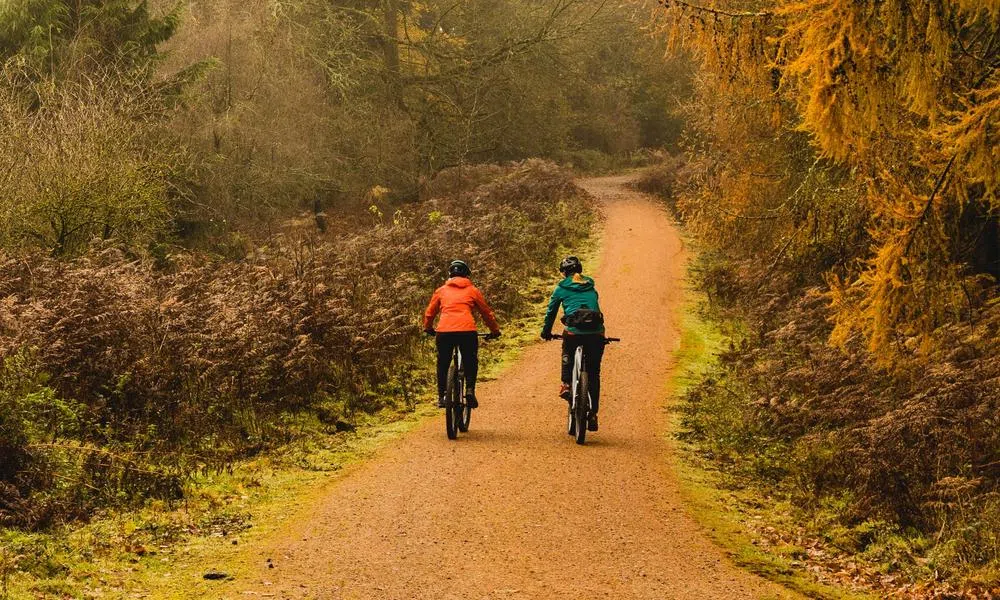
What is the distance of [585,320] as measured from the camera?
10.7m

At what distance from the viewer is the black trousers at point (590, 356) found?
1076 centimetres

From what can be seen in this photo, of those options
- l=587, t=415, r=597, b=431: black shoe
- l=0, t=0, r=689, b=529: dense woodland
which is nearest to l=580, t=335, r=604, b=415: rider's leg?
l=587, t=415, r=597, b=431: black shoe

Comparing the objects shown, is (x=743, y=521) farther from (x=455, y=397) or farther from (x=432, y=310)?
(x=432, y=310)

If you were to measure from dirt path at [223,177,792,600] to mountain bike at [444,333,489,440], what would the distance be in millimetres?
194

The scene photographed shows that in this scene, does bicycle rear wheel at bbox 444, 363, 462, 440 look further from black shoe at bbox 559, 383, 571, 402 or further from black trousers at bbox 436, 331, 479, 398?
black shoe at bbox 559, 383, 571, 402

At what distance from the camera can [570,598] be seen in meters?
6.44

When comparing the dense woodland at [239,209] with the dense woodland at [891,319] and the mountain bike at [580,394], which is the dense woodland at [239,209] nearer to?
the mountain bike at [580,394]

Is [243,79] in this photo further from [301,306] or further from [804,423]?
[804,423]

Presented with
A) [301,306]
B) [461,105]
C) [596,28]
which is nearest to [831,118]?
[301,306]

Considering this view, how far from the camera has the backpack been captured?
10.7m

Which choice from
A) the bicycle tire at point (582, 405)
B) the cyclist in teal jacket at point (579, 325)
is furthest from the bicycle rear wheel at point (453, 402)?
the bicycle tire at point (582, 405)

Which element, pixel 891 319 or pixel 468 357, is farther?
pixel 468 357

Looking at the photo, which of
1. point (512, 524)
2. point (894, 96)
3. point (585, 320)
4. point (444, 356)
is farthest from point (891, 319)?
point (444, 356)

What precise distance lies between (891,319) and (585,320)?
11.6 ft
